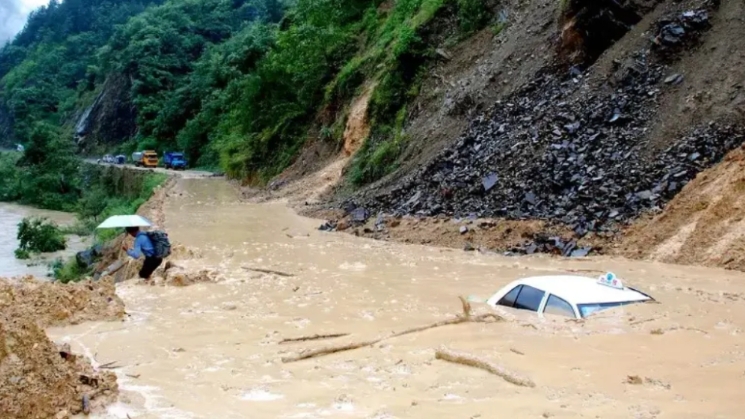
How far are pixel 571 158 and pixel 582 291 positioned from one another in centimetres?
846

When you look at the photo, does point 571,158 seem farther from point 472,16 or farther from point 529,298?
point 472,16

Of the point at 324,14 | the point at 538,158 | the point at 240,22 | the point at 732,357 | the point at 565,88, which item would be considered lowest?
the point at 732,357

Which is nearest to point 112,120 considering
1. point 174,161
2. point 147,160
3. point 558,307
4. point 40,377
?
point 147,160

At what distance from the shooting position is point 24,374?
5410 mm

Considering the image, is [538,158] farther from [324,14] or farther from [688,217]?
[324,14]

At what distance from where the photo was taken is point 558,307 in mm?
7754

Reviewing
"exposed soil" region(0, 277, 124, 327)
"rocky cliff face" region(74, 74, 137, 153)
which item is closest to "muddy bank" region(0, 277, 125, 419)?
"exposed soil" region(0, 277, 124, 327)

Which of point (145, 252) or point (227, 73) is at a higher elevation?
point (227, 73)

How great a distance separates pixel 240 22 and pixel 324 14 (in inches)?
2186

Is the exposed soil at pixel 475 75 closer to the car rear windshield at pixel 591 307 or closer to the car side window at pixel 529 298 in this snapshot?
the car side window at pixel 529 298

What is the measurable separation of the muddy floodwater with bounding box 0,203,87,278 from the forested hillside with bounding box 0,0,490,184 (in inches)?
309

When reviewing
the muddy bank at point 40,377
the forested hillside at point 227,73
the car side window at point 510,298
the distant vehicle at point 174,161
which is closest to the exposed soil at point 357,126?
the forested hillside at point 227,73

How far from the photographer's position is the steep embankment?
14.3 metres

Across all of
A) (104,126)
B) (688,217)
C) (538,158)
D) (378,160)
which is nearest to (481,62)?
(378,160)
